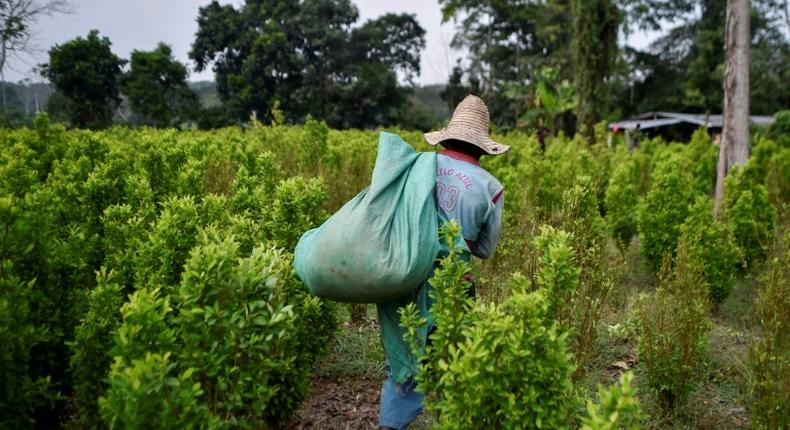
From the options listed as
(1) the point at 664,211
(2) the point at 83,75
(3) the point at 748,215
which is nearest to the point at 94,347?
(1) the point at 664,211

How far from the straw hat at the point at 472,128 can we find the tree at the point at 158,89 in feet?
81.6

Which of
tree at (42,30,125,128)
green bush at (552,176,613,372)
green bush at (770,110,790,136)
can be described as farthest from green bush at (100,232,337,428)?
green bush at (770,110,790,136)

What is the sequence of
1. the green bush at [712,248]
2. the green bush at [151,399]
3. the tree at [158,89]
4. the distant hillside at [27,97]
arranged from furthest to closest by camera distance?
the tree at [158,89] → the distant hillside at [27,97] → the green bush at [712,248] → the green bush at [151,399]

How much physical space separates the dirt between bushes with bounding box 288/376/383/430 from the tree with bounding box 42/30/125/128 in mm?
21912

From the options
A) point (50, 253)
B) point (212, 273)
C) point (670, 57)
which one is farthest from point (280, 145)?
point (670, 57)

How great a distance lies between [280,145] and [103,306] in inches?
258

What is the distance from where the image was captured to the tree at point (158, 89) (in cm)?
2597

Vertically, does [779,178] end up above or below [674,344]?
above

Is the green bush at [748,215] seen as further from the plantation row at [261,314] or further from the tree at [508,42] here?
the tree at [508,42]

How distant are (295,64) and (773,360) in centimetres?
2821

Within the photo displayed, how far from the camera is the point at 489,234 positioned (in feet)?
7.93

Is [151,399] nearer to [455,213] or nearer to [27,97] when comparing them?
[455,213]

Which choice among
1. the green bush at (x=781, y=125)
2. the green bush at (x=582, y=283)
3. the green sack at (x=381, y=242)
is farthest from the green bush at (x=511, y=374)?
the green bush at (x=781, y=125)

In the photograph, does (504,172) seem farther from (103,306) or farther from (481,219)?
(103,306)
